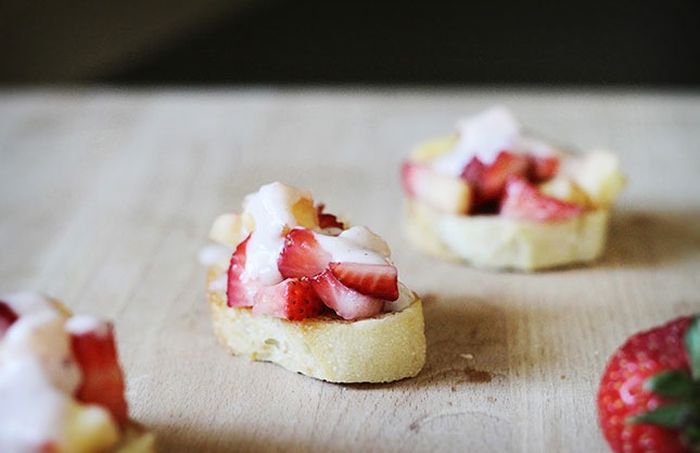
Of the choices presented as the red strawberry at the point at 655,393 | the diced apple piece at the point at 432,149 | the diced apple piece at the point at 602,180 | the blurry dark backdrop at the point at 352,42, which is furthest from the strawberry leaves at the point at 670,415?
the blurry dark backdrop at the point at 352,42

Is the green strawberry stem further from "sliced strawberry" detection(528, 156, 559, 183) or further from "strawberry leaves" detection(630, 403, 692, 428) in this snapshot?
"sliced strawberry" detection(528, 156, 559, 183)

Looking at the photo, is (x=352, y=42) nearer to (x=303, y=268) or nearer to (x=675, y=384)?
(x=303, y=268)

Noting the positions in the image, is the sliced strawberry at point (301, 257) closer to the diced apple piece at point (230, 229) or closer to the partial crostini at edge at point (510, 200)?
the diced apple piece at point (230, 229)

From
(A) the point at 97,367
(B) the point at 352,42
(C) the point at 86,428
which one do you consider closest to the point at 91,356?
(A) the point at 97,367

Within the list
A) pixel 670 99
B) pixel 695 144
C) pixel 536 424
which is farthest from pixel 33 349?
pixel 670 99

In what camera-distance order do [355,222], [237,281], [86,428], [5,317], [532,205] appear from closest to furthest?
[86,428] < [5,317] < [237,281] < [532,205] < [355,222]

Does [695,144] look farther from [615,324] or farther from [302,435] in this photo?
[302,435]
